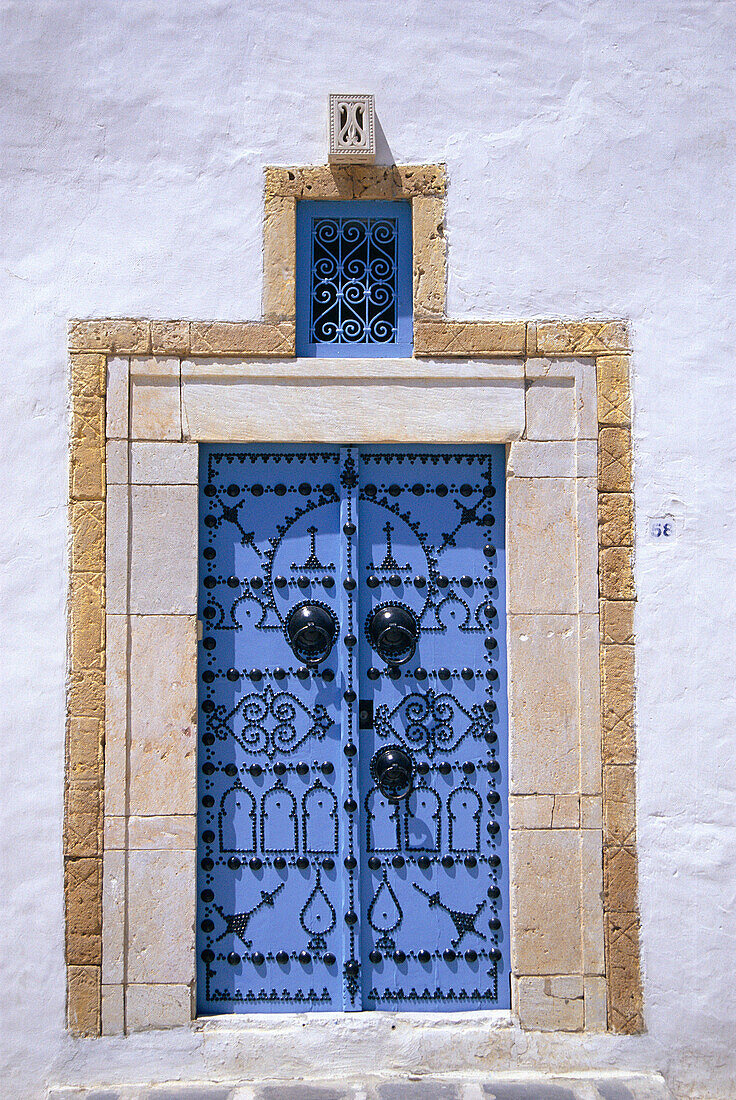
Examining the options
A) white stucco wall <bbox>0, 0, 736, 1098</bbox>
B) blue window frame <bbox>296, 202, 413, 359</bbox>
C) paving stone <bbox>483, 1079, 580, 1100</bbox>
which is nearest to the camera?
paving stone <bbox>483, 1079, 580, 1100</bbox>

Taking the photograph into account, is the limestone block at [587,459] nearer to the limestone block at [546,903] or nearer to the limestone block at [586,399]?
the limestone block at [586,399]

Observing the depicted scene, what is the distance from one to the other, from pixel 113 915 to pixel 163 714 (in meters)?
0.68

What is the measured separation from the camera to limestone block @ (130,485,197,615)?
124 inches

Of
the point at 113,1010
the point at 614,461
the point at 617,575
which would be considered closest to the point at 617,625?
the point at 617,575

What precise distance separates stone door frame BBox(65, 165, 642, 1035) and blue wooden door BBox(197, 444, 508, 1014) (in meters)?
0.11

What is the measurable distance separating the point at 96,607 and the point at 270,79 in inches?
76.5

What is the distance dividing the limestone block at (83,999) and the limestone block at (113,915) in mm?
44

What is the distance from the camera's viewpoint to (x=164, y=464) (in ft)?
10.5

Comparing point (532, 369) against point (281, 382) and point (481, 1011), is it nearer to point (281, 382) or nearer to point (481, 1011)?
point (281, 382)

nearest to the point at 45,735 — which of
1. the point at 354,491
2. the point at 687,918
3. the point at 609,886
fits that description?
the point at 354,491

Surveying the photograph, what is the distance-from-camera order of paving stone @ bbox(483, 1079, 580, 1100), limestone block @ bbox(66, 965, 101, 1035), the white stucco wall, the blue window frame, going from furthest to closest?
the blue window frame
the white stucco wall
limestone block @ bbox(66, 965, 101, 1035)
paving stone @ bbox(483, 1079, 580, 1100)

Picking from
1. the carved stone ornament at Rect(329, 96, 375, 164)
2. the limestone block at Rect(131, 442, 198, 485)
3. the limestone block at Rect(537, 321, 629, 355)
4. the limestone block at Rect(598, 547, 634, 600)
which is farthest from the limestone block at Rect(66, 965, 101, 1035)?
the carved stone ornament at Rect(329, 96, 375, 164)

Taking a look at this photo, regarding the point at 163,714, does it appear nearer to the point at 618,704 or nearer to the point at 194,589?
the point at 194,589

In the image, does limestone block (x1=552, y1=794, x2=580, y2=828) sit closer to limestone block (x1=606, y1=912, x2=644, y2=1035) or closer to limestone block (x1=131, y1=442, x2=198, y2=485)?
limestone block (x1=606, y1=912, x2=644, y2=1035)
